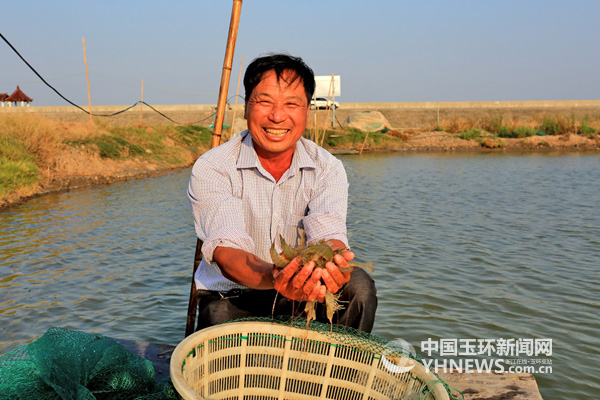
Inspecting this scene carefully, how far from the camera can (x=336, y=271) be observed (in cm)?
192

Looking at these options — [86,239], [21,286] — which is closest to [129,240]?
[86,239]

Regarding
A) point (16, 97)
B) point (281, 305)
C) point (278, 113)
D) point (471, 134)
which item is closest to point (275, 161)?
point (278, 113)

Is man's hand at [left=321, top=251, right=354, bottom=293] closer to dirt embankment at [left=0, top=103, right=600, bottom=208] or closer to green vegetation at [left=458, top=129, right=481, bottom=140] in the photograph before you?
dirt embankment at [left=0, top=103, right=600, bottom=208]

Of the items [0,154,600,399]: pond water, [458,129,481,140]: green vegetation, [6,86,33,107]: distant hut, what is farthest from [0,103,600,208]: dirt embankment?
[6,86,33,107]: distant hut

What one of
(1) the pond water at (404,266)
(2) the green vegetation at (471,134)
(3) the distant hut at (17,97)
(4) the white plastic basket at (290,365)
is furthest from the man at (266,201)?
(3) the distant hut at (17,97)

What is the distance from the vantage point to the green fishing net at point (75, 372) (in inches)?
86.0

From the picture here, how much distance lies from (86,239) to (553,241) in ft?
20.6

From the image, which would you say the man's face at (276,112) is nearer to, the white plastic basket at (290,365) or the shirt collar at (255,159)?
the shirt collar at (255,159)

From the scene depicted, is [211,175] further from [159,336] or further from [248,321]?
[159,336]

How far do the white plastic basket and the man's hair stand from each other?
3.57 feet

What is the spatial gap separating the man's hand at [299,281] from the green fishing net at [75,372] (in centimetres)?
59

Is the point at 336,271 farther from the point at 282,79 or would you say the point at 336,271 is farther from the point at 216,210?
the point at 282,79

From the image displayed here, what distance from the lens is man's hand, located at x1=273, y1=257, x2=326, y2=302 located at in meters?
1.89

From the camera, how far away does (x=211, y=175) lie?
2.57m
